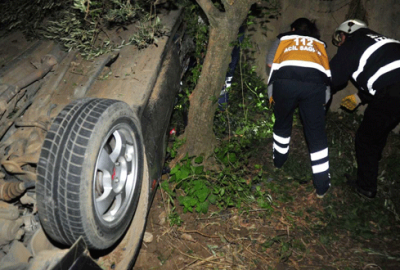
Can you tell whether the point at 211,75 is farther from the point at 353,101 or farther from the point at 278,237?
the point at 353,101

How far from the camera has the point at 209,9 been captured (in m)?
3.39

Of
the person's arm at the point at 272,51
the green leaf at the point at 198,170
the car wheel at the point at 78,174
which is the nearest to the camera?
the car wheel at the point at 78,174

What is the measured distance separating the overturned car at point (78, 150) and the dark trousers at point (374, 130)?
2.27 metres

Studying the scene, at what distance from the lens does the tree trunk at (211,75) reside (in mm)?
3418

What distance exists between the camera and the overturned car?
1.99m

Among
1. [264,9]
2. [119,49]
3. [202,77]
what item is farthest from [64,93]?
[264,9]

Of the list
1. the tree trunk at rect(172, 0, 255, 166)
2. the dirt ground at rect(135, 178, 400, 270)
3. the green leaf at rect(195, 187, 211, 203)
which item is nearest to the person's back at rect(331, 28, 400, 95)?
the tree trunk at rect(172, 0, 255, 166)

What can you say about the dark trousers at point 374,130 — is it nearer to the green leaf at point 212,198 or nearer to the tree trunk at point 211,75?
the tree trunk at point 211,75

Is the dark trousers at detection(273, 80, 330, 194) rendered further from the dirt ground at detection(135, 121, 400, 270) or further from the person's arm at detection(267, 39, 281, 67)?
the person's arm at detection(267, 39, 281, 67)

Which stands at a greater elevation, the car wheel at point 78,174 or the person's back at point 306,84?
the car wheel at point 78,174

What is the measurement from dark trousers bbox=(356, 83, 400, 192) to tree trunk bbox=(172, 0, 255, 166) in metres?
1.74

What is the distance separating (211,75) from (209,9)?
72cm

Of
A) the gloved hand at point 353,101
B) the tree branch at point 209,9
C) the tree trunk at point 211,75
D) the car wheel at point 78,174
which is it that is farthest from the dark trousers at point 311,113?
the car wheel at point 78,174

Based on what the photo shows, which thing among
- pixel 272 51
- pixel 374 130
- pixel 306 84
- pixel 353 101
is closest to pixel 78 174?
pixel 306 84
